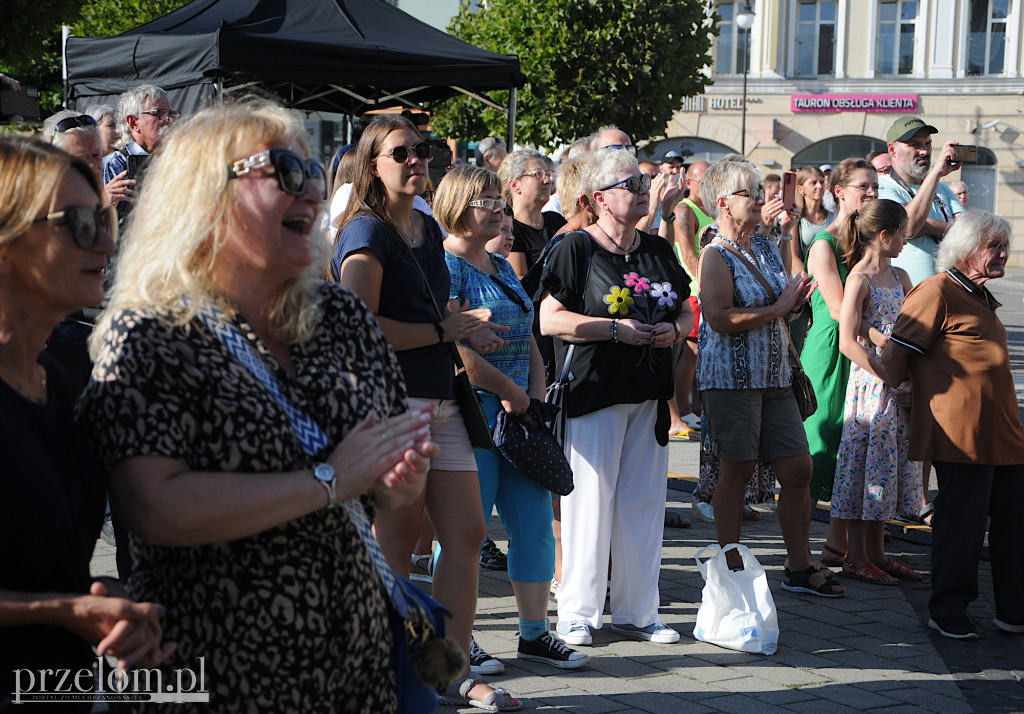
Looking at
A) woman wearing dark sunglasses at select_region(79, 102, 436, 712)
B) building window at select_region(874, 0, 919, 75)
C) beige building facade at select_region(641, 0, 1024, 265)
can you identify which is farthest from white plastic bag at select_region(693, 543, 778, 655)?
building window at select_region(874, 0, 919, 75)

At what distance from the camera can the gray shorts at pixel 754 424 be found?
5305mm

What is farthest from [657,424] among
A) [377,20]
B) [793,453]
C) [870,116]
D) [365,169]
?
[870,116]

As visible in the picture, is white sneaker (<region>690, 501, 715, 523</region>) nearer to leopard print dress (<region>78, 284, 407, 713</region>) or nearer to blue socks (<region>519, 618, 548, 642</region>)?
blue socks (<region>519, 618, 548, 642</region>)

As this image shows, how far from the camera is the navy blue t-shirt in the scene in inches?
150

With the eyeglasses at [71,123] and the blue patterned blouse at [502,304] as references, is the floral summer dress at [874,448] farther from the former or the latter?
the eyeglasses at [71,123]

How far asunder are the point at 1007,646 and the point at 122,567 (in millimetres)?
3819

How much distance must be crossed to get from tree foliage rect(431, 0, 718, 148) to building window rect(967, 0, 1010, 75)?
19.3 metres

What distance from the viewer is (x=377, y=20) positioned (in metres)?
10.8

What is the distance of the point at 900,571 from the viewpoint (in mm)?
5898

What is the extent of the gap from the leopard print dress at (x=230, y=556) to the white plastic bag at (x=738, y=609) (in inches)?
114

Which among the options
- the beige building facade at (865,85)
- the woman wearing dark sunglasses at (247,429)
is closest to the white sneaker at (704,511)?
the woman wearing dark sunglasses at (247,429)

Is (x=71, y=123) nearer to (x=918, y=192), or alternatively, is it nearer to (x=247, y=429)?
(x=247, y=429)

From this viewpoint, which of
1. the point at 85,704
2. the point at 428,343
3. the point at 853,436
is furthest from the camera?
the point at 853,436

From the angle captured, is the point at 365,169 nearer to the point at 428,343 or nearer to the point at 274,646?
the point at 428,343
